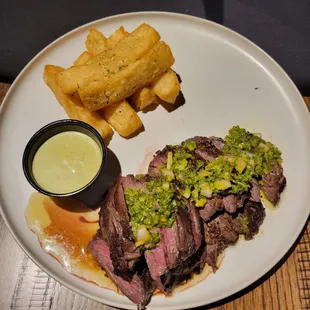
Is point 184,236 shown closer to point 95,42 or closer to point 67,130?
point 67,130

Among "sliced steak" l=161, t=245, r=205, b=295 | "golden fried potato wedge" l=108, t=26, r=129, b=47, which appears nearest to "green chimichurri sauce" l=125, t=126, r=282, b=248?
"sliced steak" l=161, t=245, r=205, b=295

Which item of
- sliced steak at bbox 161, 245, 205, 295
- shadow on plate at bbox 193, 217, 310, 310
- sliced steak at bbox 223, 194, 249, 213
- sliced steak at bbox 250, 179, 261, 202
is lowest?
shadow on plate at bbox 193, 217, 310, 310

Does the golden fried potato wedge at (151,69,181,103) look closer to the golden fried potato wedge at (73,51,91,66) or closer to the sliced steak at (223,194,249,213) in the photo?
the golden fried potato wedge at (73,51,91,66)

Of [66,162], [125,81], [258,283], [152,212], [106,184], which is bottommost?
[258,283]

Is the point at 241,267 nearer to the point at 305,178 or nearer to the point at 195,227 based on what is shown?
the point at 195,227

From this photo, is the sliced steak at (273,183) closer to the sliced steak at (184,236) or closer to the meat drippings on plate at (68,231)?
the sliced steak at (184,236)

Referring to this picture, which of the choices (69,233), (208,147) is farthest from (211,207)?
(69,233)
